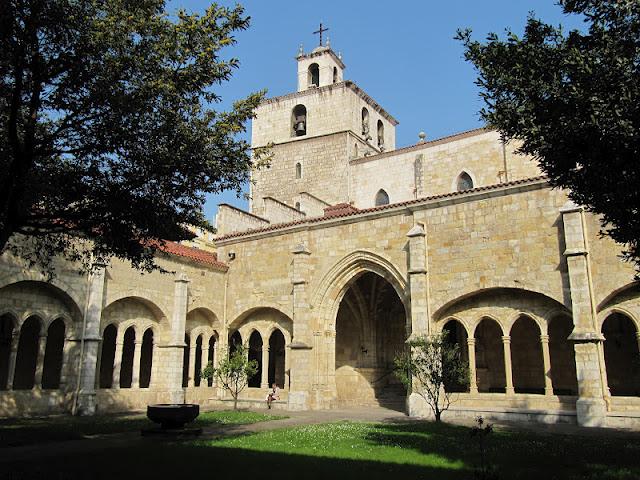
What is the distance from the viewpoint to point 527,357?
20.5 m

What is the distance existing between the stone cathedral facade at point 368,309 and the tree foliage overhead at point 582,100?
831 centimetres

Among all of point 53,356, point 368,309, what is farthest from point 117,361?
point 368,309

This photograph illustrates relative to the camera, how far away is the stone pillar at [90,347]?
1698 centimetres

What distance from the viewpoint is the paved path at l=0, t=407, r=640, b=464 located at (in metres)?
9.84

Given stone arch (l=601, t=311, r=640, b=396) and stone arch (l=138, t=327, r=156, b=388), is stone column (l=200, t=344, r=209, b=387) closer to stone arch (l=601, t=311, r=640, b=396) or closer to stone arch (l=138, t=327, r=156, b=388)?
stone arch (l=138, t=327, r=156, b=388)

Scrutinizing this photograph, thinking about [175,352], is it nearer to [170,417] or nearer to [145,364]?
[145,364]

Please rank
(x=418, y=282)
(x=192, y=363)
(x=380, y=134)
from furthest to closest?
(x=380, y=134), (x=192, y=363), (x=418, y=282)

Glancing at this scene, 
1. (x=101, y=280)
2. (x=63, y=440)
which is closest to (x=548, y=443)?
(x=63, y=440)

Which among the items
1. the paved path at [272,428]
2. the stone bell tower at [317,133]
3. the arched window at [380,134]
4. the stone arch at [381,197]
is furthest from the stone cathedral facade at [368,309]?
the arched window at [380,134]

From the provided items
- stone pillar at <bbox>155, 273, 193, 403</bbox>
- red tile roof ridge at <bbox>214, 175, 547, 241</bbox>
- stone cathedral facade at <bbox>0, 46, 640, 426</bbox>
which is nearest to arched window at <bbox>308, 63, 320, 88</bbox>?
stone cathedral facade at <bbox>0, 46, 640, 426</bbox>

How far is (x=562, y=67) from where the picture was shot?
7.31 m

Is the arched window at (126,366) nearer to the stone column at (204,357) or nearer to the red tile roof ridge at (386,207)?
the stone column at (204,357)

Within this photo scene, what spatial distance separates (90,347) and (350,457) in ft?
37.2

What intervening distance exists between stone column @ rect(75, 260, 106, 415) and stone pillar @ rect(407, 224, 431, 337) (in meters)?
9.63
